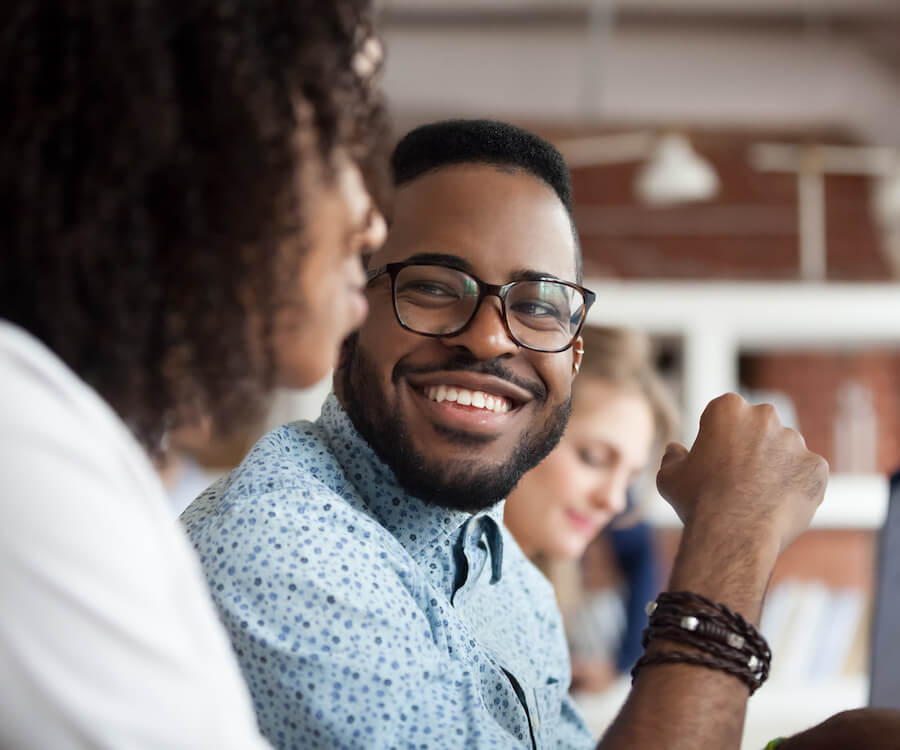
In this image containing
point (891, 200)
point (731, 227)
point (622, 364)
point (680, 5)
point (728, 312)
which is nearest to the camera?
point (622, 364)

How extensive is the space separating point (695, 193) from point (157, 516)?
3.99m

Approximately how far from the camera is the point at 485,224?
1.17 m

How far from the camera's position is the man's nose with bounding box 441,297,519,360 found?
3.75 ft

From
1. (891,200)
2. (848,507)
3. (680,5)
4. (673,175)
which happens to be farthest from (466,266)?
(680,5)

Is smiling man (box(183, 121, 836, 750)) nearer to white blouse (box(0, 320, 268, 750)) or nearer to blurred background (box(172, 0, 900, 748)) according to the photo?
white blouse (box(0, 320, 268, 750))

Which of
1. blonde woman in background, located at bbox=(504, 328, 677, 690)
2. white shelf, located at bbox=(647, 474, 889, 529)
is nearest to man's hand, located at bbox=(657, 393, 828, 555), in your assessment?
blonde woman in background, located at bbox=(504, 328, 677, 690)

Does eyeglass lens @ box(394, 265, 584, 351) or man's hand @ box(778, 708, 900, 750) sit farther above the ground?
eyeglass lens @ box(394, 265, 584, 351)

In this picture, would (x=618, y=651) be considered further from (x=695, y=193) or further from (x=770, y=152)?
(x=770, y=152)

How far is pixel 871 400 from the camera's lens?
5.68m

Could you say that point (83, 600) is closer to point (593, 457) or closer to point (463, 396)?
point (463, 396)

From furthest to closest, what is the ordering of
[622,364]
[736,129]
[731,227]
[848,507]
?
[731,227] < [736,129] < [848,507] < [622,364]

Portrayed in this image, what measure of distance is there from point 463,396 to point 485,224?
189 millimetres

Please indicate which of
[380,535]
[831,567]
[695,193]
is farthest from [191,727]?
[831,567]

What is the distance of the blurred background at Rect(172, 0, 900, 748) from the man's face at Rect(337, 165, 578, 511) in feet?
11.0
